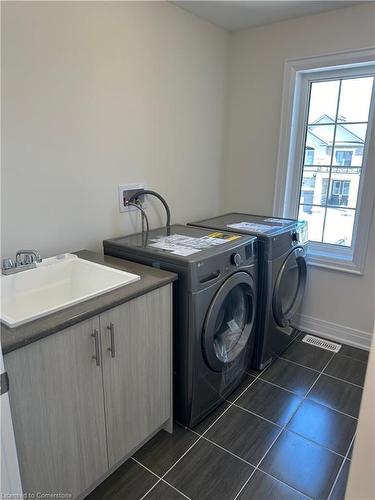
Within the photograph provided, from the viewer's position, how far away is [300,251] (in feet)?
7.69

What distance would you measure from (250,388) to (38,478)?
51.0 inches

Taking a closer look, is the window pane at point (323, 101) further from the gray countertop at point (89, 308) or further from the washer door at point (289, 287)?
the gray countertop at point (89, 308)

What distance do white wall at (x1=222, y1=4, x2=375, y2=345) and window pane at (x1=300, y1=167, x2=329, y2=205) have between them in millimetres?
248

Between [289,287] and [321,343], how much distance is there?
549 mm

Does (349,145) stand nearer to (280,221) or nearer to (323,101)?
(323,101)

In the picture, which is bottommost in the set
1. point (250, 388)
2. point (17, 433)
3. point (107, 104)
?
point (250, 388)

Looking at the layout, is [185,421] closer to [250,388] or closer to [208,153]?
[250,388]

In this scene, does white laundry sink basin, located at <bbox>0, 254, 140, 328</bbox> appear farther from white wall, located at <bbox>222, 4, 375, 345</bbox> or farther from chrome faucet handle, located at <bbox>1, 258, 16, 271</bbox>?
white wall, located at <bbox>222, 4, 375, 345</bbox>

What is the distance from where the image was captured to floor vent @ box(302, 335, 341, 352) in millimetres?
2500

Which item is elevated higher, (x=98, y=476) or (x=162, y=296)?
(x=162, y=296)

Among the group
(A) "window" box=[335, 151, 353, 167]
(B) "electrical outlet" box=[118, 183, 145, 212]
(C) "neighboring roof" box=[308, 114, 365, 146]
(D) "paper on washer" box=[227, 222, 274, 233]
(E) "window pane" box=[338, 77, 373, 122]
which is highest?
(E) "window pane" box=[338, 77, 373, 122]

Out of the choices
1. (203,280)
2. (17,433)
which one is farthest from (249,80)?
(17,433)

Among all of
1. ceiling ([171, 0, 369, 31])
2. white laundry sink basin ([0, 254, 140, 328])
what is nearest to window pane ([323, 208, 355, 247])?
ceiling ([171, 0, 369, 31])

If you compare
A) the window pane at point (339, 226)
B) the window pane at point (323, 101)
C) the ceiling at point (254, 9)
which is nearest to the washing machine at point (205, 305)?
the window pane at point (339, 226)
